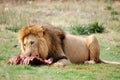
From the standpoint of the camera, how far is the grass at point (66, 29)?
28.4ft

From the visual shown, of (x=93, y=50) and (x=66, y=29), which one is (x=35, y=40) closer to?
(x=93, y=50)

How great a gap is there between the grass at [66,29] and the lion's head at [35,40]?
366 mm

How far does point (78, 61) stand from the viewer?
10750 millimetres

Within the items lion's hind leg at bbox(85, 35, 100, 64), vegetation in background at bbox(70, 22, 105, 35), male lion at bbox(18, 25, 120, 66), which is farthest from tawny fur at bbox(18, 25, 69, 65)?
vegetation in background at bbox(70, 22, 105, 35)

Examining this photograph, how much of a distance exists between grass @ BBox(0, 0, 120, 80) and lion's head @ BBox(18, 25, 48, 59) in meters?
0.37

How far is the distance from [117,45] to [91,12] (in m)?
6.85

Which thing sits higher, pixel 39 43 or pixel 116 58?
pixel 39 43

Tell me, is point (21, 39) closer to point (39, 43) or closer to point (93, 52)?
point (39, 43)

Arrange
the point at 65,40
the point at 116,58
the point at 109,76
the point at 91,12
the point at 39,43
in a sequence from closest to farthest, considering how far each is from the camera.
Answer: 1. the point at 109,76
2. the point at 39,43
3. the point at 65,40
4. the point at 116,58
5. the point at 91,12

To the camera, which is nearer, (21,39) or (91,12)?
(21,39)

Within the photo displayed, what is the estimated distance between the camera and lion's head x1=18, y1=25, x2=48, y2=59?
9.52 m

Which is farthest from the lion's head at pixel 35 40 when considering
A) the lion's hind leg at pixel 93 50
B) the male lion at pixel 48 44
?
the lion's hind leg at pixel 93 50

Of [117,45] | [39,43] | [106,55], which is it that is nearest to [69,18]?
[117,45]

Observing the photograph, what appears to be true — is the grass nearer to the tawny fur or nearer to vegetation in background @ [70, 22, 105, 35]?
vegetation in background @ [70, 22, 105, 35]
